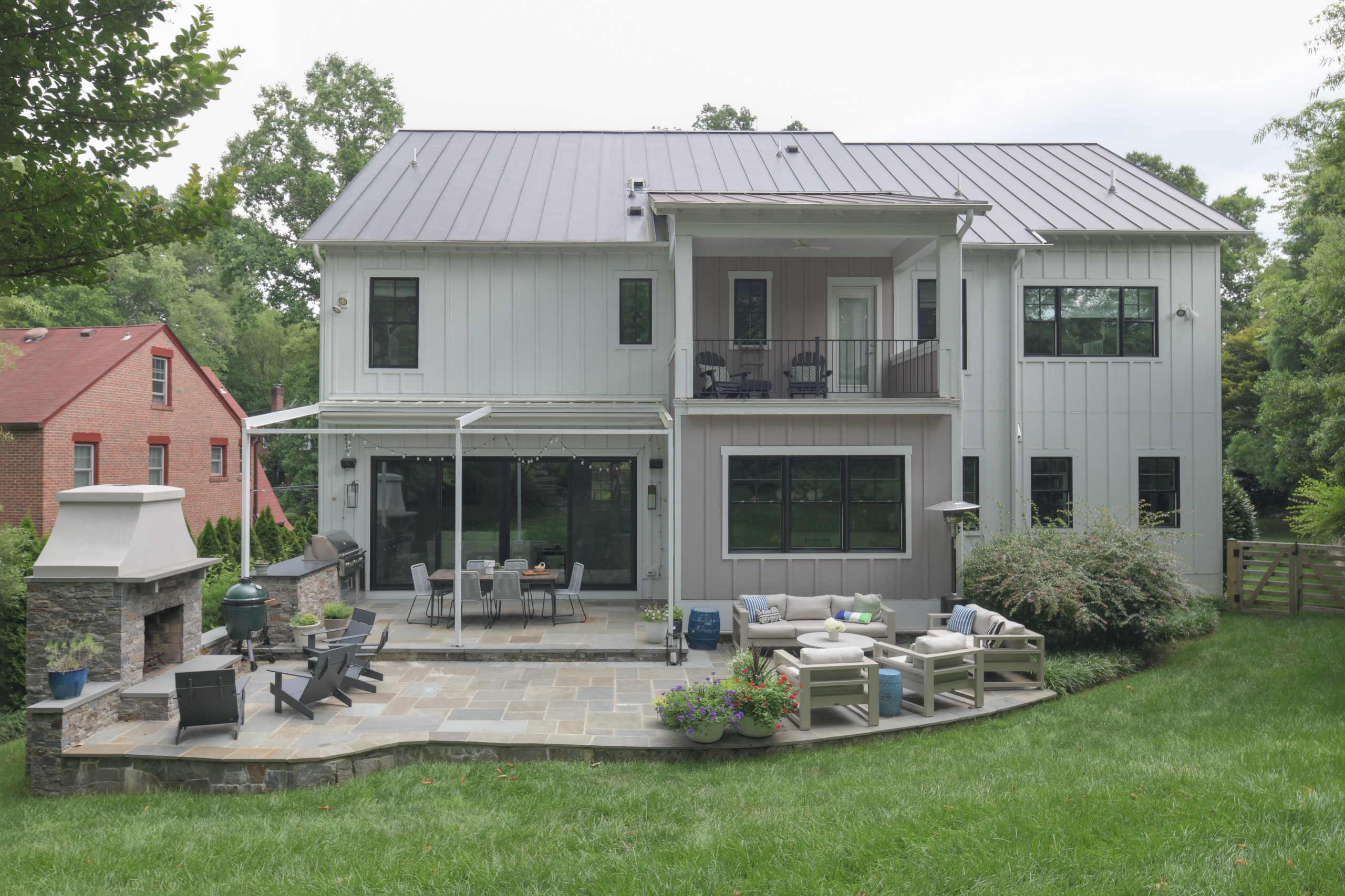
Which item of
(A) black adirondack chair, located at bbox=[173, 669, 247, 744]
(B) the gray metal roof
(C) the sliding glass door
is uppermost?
(B) the gray metal roof

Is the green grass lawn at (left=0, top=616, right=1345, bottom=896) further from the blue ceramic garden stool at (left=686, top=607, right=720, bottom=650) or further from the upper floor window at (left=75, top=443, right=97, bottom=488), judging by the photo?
the upper floor window at (left=75, top=443, right=97, bottom=488)

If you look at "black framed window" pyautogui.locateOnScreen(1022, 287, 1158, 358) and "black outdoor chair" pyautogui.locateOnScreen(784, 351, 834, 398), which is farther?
"black framed window" pyautogui.locateOnScreen(1022, 287, 1158, 358)

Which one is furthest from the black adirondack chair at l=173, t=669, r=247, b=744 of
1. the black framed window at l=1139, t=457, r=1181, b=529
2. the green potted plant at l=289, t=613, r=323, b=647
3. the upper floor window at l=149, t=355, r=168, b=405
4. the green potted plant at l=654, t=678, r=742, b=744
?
the upper floor window at l=149, t=355, r=168, b=405

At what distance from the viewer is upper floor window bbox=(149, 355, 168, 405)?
64.9 feet

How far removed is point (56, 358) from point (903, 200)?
19.1 metres

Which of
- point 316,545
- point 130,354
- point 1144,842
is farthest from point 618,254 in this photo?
point 130,354

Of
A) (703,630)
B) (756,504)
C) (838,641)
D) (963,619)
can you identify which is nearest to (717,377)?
(756,504)

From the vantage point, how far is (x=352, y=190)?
14266 mm

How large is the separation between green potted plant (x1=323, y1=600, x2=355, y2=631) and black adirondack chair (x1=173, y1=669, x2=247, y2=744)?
10.1ft

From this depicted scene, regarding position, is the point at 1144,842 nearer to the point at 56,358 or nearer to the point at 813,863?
the point at 813,863

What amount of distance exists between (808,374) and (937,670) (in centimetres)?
534

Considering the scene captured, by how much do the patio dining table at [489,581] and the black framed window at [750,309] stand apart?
4944mm

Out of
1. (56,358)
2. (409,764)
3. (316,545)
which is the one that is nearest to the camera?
(409,764)

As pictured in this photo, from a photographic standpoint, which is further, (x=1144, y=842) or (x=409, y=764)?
(x=409, y=764)
